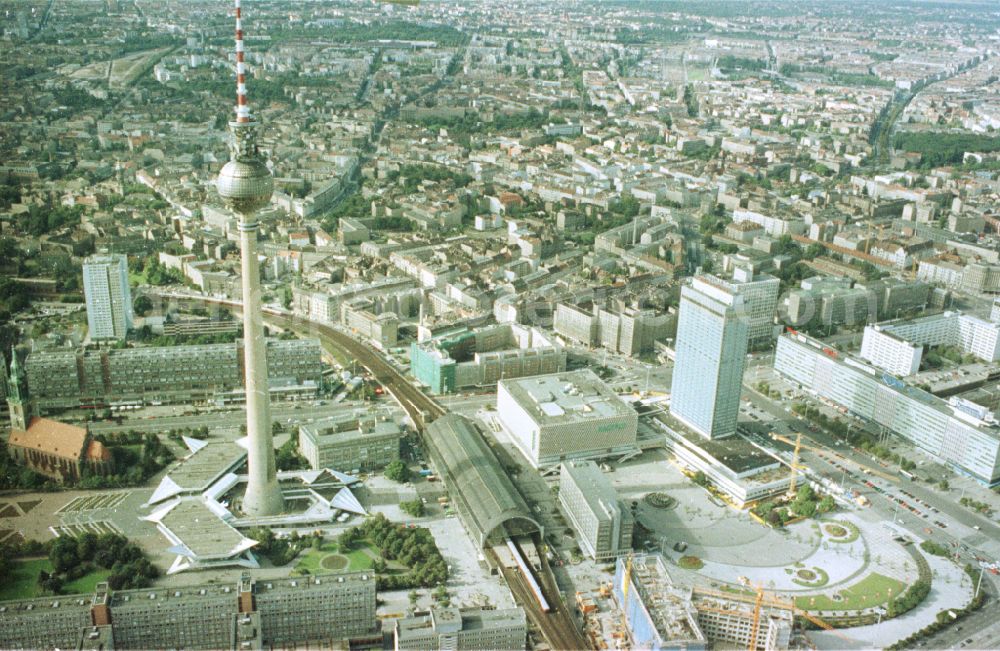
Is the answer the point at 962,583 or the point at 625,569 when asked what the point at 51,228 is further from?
the point at 962,583

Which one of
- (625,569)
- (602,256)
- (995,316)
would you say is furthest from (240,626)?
(995,316)

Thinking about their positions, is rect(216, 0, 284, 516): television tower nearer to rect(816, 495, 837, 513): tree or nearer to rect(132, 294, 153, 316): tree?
rect(132, 294, 153, 316): tree

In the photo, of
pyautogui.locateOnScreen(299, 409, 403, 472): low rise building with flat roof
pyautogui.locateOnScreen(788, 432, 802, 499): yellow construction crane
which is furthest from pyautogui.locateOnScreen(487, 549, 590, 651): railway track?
pyautogui.locateOnScreen(788, 432, 802, 499): yellow construction crane

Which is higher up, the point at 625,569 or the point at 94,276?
the point at 94,276

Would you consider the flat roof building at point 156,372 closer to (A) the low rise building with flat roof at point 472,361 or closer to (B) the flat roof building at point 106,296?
(B) the flat roof building at point 106,296

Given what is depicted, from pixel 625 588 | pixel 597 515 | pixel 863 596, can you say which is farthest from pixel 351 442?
pixel 863 596
